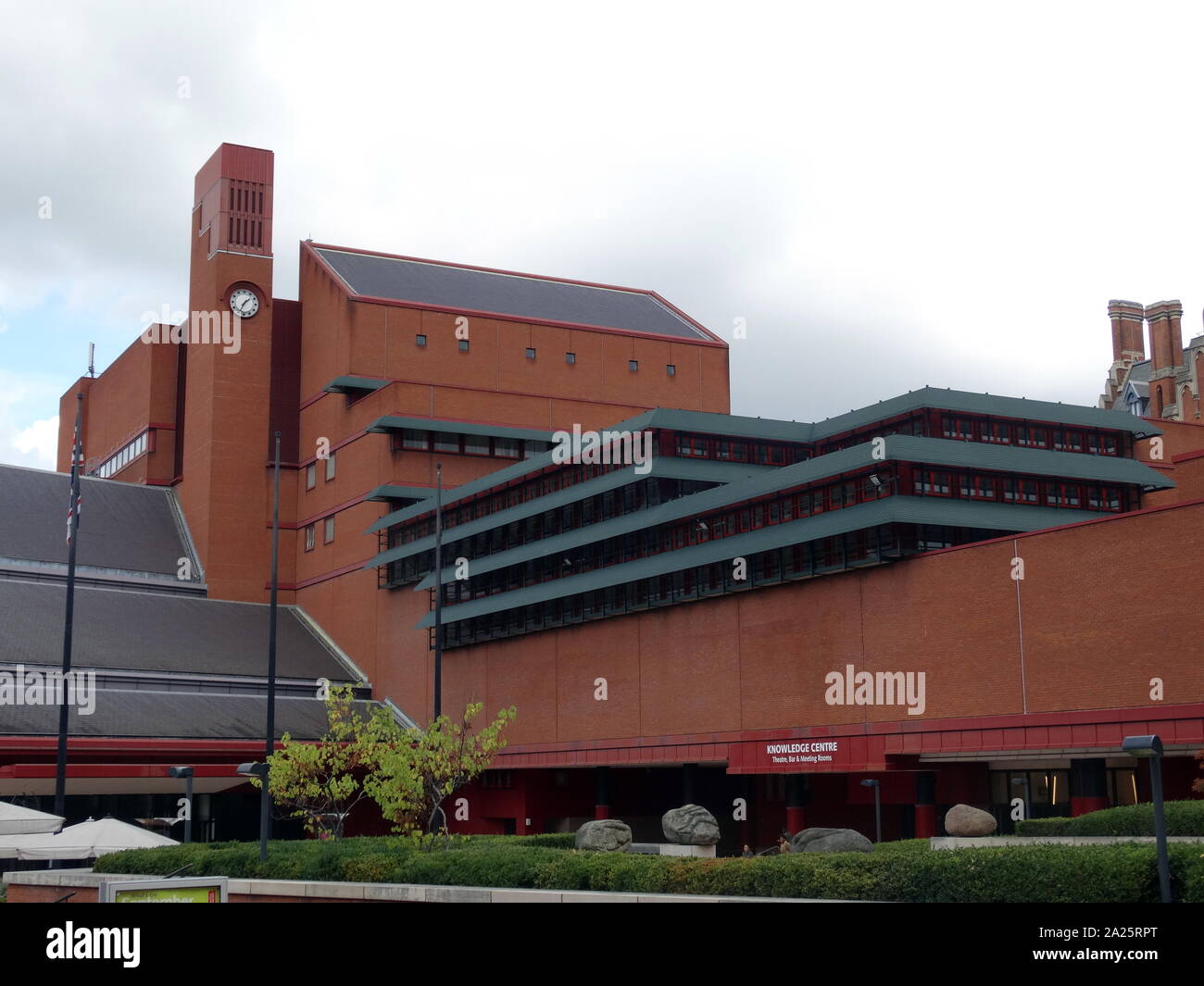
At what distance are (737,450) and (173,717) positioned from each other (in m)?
28.0

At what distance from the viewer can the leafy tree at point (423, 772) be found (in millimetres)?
34094

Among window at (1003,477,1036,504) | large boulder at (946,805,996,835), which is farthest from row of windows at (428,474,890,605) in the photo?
large boulder at (946,805,996,835)

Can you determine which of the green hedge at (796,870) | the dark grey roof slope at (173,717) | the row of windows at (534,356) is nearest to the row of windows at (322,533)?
the row of windows at (534,356)

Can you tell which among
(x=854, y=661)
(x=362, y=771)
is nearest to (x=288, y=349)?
(x=362, y=771)

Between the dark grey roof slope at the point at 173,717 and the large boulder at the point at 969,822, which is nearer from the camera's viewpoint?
the large boulder at the point at 969,822

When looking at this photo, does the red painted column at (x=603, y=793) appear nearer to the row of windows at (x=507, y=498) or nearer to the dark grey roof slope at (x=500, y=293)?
the row of windows at (x=507, y=498)

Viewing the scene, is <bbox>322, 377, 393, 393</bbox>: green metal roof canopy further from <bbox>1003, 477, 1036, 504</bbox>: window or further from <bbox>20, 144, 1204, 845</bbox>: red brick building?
<bbox>1003, 477, 1036, 504</bbox>: window

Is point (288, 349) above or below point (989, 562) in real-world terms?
above

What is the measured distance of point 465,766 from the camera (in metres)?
37.2

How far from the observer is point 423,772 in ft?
116

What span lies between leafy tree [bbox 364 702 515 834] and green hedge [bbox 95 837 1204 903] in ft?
3.30

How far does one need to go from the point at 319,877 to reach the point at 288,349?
57348mm

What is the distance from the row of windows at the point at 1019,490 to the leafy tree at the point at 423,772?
16000 mm
